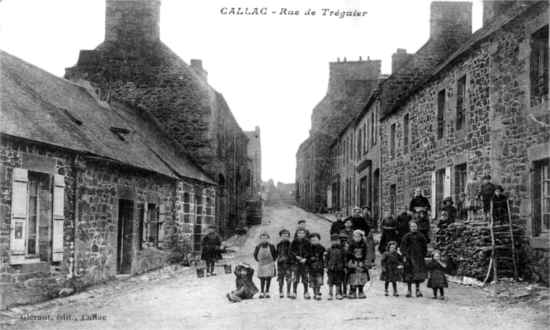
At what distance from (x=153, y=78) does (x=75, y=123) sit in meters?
9.31

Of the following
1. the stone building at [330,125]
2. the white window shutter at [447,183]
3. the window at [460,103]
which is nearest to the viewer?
the window at [460,103]

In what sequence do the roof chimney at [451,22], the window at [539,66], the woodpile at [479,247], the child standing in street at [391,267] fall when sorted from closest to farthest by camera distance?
the child standing in street at [391,267], the window at [539,66], the woodpile at [479,247], the roof chimney at [451,22]

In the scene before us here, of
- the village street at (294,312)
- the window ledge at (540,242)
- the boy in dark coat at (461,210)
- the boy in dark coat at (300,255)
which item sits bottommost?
the village street at (294,312)

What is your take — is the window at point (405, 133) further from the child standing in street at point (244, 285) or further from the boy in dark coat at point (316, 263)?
the child standing in street at point (244, 285)

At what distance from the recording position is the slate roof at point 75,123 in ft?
36.3

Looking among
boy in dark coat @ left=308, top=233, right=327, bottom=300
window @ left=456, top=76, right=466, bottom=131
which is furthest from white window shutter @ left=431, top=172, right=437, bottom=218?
boy in dark coat @ left=308, top=233, right=327, bottom=300

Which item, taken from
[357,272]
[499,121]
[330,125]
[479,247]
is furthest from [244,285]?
[330,125]

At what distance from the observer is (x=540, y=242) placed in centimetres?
1083

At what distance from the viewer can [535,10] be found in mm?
11344

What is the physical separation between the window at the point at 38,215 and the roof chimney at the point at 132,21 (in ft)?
41.1

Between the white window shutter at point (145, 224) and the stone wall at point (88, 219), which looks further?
the white window shutter at point (145, 224)

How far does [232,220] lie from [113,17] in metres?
10.2

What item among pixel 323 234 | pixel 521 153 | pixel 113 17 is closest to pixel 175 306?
pixel 521 153

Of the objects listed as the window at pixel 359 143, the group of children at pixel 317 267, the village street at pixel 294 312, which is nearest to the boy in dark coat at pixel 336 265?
the group of children at pixel 317 267
